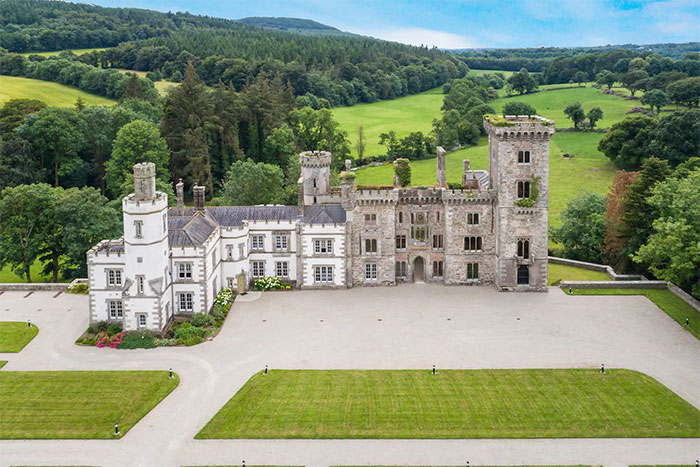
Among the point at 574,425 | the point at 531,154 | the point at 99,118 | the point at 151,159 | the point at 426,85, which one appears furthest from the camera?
the point at 426,85

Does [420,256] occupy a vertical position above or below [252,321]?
above

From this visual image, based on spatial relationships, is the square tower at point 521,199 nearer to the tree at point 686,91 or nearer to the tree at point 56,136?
the tree at point 56,136

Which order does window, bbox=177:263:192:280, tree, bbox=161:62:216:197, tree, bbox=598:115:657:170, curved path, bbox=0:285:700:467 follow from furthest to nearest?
tree, bbox=598:115:657:170 < tree, bbox=161:62:216:197 < window, bbox=177:263:192:280 < curved path, bbox=0:285:700:467

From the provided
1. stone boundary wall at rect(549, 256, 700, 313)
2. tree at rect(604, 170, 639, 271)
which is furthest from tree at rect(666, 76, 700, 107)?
stone boundary wall at rect(549, 256, 700, 313)

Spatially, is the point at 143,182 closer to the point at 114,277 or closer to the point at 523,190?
the point at 114,277

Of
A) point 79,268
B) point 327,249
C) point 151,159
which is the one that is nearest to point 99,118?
point 151,159

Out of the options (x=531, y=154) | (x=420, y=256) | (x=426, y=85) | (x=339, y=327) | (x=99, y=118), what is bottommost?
(x=339, y=327)

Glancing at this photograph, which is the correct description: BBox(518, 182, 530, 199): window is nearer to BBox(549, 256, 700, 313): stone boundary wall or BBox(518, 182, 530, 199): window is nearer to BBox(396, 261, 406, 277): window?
BBox(549, 256, 700, 313): stone boundary wall

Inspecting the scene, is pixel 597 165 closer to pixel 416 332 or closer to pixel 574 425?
pixel 416 332
